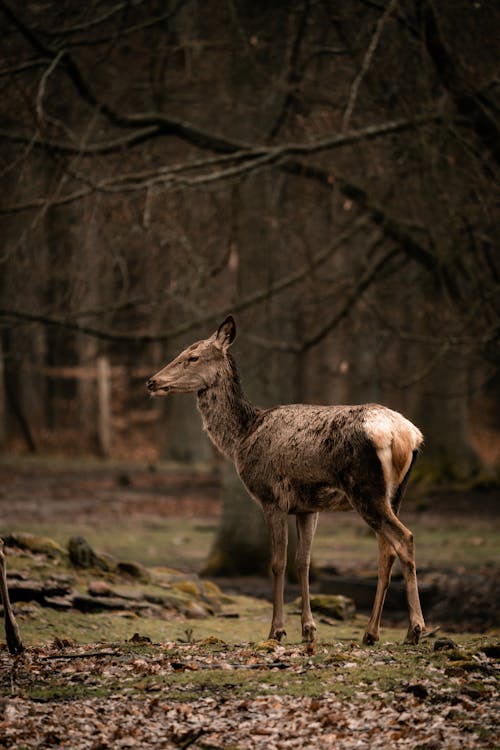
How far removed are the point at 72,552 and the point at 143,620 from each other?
182cm

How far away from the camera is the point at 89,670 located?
25.5ft

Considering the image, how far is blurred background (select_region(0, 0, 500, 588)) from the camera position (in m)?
13.0

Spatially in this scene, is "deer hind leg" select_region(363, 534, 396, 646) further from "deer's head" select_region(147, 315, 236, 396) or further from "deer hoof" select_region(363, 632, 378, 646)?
"deer's head" select_region(147, 315, 236, 396)

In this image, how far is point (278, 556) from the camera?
8969 mm

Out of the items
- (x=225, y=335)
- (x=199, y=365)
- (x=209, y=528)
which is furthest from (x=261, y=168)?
(x=209, y=528)

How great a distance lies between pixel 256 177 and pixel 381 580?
9291 millimetres

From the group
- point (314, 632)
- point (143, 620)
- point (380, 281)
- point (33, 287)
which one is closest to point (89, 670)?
point (314, 632)

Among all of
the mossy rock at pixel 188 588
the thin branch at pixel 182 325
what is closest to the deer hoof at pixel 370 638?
the mossy rock at pixel 188 588

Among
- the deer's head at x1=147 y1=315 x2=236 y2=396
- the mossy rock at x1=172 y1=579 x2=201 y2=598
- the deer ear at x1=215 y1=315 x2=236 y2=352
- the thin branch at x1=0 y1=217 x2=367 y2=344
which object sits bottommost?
the mossy rock at x1=172 y1=579 x2=201 y2=598

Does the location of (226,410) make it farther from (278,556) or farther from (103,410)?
(103,410)

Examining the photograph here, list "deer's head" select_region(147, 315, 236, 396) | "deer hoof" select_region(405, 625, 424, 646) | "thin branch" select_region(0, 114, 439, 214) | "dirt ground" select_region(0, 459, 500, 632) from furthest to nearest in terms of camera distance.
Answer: "dirt ground" select_region(0, 459, 500, 632), "thin branch" select_region(0, 114, 439, 214), "deer's head" select_region(147, 315, 236, 396), "deer hoof" select_region(405, 625, 424, 646)

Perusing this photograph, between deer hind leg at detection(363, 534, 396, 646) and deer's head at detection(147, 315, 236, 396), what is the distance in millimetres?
2059

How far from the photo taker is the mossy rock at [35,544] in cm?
1276

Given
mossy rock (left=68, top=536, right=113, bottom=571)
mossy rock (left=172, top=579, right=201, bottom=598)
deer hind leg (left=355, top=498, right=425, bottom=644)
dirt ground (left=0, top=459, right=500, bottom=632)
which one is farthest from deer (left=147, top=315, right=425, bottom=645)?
dirt ground (left=0, top=459, right=500, bottom=632)
